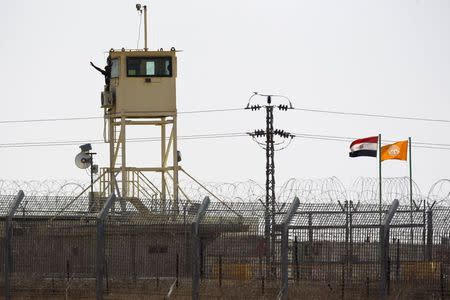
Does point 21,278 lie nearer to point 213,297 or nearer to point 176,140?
point 213,297

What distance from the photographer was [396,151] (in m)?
44.9

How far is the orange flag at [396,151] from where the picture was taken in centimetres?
4450

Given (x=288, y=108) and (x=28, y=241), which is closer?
(x=28, y=241)

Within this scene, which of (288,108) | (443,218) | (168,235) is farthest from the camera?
(288,108)

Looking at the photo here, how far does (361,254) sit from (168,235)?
5.26 meters

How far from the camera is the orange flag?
146 feet

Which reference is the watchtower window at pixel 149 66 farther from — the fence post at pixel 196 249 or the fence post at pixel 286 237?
the fence post at pixel 286 237

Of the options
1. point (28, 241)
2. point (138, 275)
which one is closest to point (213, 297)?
point (138, 275)

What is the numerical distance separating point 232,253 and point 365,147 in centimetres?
1982

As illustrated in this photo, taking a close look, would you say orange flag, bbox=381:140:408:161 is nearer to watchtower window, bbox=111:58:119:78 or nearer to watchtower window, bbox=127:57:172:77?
watchtower window, bbox=127:57:172:77

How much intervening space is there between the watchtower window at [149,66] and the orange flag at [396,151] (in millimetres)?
7820

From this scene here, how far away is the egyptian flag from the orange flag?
61 centimetres

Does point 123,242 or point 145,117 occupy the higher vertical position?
point 145,117

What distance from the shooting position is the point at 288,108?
46438mm
